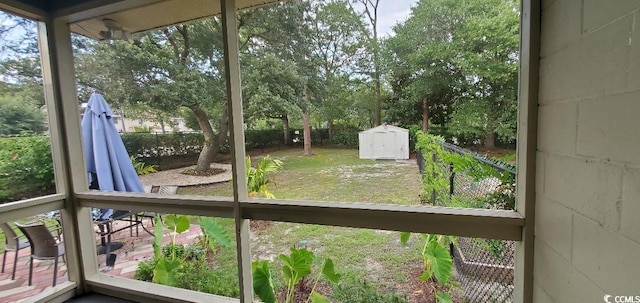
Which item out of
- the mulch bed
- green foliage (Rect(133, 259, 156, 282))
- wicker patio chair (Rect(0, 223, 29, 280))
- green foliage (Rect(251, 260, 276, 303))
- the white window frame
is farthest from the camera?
green foliage (Rect(133, 259, 156, 282))

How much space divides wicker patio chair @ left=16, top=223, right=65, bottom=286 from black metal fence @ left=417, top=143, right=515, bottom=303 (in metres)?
Answer: 2.83

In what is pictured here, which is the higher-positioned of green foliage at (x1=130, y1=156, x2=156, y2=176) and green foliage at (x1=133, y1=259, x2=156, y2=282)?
green foliage at (x1=130, y1=156, x2=156, y2=176)

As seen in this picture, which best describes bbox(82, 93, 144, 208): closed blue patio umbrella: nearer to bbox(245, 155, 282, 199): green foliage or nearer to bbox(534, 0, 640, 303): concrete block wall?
bbox(245, 155, 282, 199): green foliage

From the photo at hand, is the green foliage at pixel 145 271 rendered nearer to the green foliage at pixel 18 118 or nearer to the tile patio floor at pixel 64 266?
the tile patio floor at pixel 64 266

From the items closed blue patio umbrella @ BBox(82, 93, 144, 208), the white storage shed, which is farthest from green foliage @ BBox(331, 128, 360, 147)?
closed blue patio umbrella @ BBox(82, 93, 144, 208)

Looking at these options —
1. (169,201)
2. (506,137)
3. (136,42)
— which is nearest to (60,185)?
(169,201)

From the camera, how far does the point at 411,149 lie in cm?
149

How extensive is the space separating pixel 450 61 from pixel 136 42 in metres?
2.52

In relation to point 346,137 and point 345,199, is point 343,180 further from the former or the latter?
point 346,137

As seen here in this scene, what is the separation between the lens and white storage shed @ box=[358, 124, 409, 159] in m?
1.47

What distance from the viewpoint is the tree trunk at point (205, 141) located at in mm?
1908

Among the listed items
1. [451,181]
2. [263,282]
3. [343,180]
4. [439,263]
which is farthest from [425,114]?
[263,282]

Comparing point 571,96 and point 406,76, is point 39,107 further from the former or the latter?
point 571,96

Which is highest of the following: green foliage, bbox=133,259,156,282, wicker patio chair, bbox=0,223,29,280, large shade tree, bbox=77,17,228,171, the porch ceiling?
the porch ceiling
